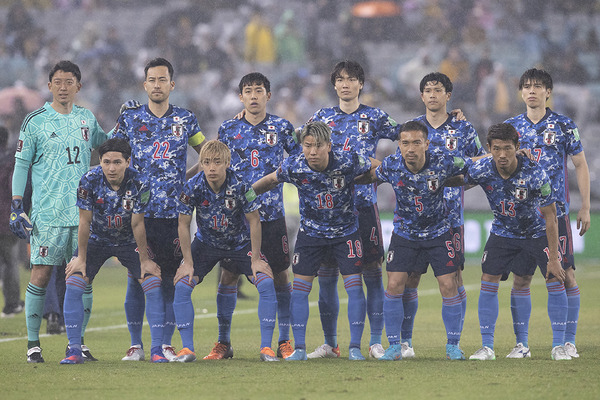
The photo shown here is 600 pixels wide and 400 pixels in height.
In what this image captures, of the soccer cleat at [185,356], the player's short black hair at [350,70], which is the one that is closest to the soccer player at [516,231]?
the player's short black hair at [350,70]

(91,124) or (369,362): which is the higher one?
(91,124)

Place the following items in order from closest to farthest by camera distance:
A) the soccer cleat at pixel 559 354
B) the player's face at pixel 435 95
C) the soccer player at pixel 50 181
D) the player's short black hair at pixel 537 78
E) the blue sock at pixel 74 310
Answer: the blue sock at pixel 74 310 < the soccer cleat at pixel 559 354 < the soccer player at pixel 50 181 < the player's short black hair at pixel 537 78 < the player's face at pixel 435 95

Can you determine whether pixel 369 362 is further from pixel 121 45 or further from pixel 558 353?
pixel 121 45

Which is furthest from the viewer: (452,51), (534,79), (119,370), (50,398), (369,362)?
(452,51)

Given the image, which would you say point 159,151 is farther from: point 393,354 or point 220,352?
Answer: point 393,354

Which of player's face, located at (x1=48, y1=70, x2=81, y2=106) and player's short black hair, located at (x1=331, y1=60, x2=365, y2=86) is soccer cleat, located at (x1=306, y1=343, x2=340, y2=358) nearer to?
player's short black hair, located at (x1=331, y1=60, x2=365, y2=86)

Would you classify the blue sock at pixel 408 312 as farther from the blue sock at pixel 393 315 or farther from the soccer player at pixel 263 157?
the soccer player at pixel 263 157

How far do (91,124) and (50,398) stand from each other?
2956mm

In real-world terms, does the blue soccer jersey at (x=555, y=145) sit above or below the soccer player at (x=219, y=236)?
above

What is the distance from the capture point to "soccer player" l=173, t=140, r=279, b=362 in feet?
24.2

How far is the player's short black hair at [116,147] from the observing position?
24.0 feet

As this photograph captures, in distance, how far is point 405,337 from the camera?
8.12 m

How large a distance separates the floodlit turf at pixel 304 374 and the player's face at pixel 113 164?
4.75 feet

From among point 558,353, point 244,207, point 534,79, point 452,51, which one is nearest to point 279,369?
point 244,207
